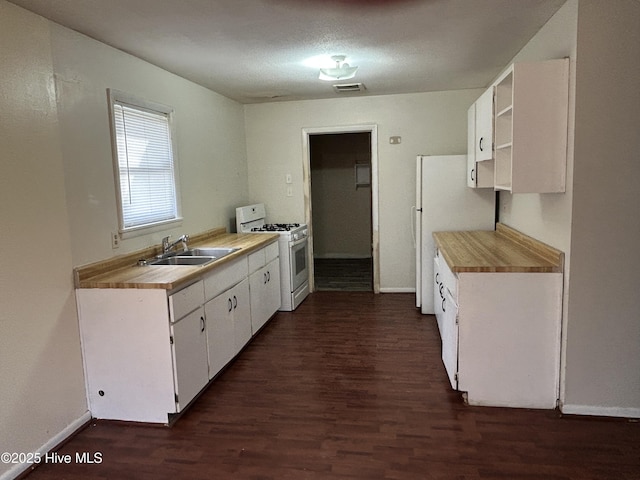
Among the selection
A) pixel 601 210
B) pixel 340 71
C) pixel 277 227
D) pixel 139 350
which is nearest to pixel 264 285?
pixel 277 227

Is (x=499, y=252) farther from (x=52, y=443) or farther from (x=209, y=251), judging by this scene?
(x=52, y=443)

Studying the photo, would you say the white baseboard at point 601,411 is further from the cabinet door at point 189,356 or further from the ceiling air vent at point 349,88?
the ceiling air vent at point 349,88

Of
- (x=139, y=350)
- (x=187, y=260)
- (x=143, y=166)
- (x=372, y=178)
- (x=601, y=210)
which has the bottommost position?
(x=139, y=350)

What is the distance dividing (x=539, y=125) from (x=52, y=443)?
323 cm

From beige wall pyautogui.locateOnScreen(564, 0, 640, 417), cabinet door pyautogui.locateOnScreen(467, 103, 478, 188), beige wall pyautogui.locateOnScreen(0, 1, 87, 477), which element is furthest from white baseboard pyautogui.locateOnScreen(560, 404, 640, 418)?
beige wall pyautogui.locateOnScreen(0, 1, 87, 477)

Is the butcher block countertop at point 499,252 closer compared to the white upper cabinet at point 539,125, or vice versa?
the white upper cabinet at point 539,125

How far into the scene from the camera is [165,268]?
10.2 feet

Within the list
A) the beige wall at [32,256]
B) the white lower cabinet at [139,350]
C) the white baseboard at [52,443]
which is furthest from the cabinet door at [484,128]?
the white baseboard at [52,443]

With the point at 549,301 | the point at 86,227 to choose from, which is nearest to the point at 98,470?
the point at 86,227

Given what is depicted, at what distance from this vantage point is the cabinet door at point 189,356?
8.96 feet

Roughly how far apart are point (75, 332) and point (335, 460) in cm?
167

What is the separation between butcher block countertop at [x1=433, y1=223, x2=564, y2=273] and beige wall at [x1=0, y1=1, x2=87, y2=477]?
91.9 inches

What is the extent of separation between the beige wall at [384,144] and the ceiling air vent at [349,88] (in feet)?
1.48

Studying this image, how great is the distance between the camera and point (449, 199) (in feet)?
14.7
